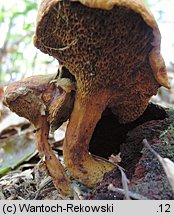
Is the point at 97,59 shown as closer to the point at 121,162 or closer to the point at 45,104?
the point at 45,104

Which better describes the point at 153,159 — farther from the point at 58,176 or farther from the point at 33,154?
the point at 33,154

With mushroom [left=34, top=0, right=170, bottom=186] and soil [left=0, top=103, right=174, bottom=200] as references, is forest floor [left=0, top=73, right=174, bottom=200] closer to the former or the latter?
soil [left=0, top=103, right=174, bottom=200]

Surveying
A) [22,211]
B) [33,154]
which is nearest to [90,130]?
[22,211]

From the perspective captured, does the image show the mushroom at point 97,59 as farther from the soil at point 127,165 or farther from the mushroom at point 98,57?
the soil at point 127,165

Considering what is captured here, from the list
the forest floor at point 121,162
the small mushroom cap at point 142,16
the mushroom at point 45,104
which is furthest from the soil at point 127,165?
the small mushroom cap at point 142,16

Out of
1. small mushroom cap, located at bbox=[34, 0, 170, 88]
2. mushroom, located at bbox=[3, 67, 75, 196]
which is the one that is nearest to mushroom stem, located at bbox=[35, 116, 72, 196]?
mushroom, located at bbox=[3, 67, 75, 196]

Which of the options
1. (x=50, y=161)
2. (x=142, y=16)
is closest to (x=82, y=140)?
(x=50, y=161)
